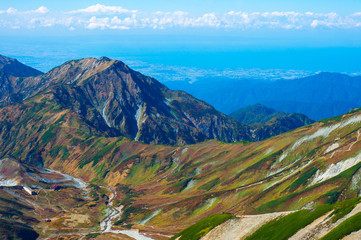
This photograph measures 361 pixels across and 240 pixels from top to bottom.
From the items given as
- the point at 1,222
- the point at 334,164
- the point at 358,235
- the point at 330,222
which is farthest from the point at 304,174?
the point at 1,222

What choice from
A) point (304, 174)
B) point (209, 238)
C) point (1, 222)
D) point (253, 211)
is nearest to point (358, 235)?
point (209, 238)

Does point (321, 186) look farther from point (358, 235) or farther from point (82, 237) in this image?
point (82, 237)

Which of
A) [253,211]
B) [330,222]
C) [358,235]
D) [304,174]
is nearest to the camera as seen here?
[358,235]

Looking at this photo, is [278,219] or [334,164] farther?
[334,164]

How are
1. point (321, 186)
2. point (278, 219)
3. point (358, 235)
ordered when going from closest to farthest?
point (358, 235) < point (278, 219) < point (321, 186)

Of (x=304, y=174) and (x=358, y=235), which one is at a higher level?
(x=358, y=235)

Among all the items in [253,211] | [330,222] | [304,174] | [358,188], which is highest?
[330,222]
